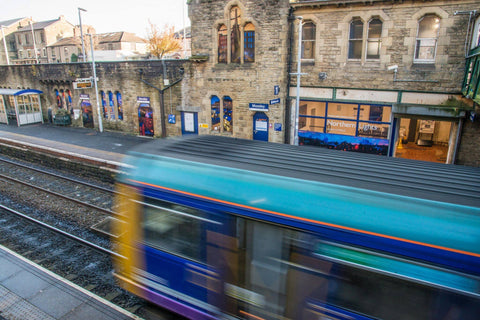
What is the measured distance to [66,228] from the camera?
31.1 ft

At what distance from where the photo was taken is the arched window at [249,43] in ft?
56.9

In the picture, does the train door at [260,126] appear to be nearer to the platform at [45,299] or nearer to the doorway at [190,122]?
the doorway at [190,122]

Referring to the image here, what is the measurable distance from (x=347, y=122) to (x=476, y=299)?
45.8 feet

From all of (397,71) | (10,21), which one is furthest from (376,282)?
(10,21)

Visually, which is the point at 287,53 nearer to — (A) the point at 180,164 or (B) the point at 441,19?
Answer: (B) the point at 441,19

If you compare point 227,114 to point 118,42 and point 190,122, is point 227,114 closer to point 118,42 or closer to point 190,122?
point 190,122

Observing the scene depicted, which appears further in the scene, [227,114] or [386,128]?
[227,114]

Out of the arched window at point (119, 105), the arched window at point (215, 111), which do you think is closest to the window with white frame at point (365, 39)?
the arched window at point (215, 111)

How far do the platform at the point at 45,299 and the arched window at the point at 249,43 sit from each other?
14.2 m

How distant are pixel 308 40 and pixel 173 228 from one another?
14.1m

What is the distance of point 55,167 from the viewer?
15922 millimetres

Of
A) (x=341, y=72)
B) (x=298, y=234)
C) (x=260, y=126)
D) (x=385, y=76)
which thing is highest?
(x=341, y=72)

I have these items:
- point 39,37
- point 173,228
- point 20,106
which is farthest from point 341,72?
point 39,37

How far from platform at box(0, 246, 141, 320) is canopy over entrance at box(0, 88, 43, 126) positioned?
25.0m
